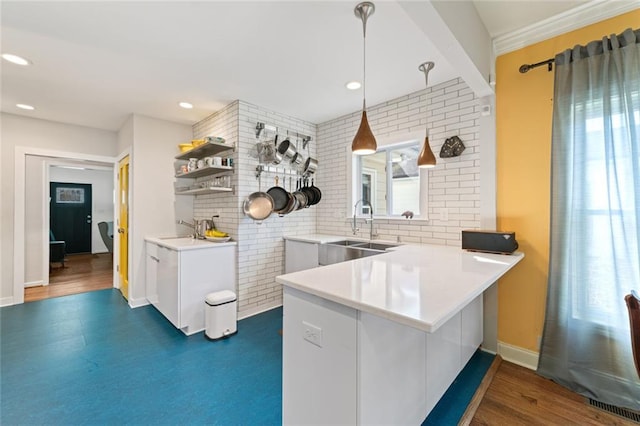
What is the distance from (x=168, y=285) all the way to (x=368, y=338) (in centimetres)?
264

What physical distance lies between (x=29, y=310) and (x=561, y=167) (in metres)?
5.90

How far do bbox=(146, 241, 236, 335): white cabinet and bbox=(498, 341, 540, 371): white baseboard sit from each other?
278 cm

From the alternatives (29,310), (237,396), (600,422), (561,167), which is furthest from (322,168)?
(29,310)

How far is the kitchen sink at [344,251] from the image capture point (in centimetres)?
270

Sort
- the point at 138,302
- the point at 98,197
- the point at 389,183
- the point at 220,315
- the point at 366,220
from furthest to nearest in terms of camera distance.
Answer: the point at 98,197
the point at 138,302
the point at 366,220
the point at 389,183
the point at 220,315

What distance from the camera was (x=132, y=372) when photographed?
206 cm

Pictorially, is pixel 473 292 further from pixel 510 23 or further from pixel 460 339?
pixel 510 23

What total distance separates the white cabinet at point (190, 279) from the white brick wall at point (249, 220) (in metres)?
0.18

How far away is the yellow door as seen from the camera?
3770 millimetres

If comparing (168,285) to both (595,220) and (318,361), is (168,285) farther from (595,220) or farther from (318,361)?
(595,220)

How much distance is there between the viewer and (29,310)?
10.8ft

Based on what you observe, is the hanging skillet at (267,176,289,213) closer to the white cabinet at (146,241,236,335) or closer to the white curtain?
the white cabinet at (146,241,236,335)

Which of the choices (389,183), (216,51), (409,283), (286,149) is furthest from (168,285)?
(389,183)

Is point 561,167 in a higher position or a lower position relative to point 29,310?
higher
